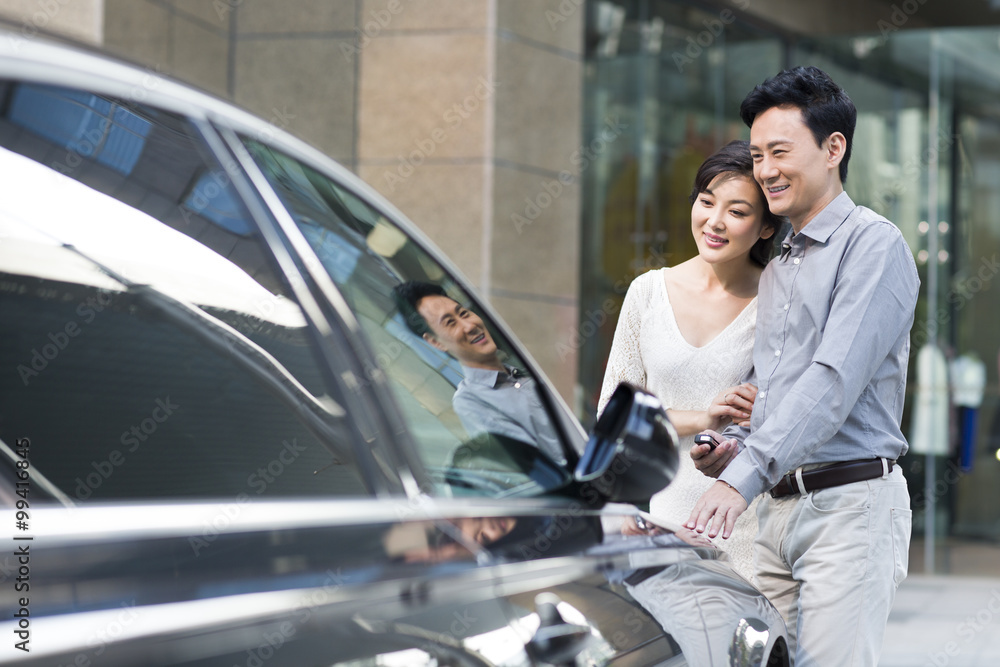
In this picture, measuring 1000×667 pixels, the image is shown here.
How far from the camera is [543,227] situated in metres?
8.64

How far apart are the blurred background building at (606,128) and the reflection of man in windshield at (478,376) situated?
6350 mm

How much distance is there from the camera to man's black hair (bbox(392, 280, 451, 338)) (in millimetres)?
1646

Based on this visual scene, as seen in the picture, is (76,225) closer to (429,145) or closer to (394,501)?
(394,501)

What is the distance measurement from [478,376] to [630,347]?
1495 mm

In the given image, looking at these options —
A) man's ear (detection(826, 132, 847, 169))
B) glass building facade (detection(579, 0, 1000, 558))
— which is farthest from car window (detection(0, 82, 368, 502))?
glass building facade (detection(579, 0, 1000, 558))

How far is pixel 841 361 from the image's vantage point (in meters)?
2.40

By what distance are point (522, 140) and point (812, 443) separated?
6.40m

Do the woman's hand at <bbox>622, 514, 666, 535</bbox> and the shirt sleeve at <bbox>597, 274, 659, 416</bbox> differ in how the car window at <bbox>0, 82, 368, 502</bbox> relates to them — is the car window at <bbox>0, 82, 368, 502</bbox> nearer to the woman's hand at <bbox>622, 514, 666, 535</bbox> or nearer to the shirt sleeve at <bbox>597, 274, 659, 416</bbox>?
the woman's hand at <bbox>622, 514, 666, 535</bbox>

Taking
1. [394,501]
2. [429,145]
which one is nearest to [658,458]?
[394,501]

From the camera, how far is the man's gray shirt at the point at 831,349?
7.82 feet

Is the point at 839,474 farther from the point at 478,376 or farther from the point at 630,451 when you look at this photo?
the point at 478,376

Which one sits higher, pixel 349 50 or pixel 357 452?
pixel 349 50

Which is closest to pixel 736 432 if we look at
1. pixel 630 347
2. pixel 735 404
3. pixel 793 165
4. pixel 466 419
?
pixel 735 404

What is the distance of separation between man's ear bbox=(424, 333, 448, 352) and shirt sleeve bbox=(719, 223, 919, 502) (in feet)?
3.05
